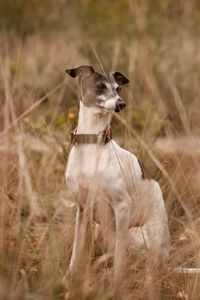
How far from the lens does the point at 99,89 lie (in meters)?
4.23

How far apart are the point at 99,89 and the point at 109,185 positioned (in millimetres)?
546

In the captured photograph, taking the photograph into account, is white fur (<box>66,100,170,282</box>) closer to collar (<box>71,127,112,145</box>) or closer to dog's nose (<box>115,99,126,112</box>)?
collar (<box>71,127,112,145</box>)

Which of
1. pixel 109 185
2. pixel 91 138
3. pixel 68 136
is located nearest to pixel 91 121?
pixel 91 138

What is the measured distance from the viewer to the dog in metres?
4.03

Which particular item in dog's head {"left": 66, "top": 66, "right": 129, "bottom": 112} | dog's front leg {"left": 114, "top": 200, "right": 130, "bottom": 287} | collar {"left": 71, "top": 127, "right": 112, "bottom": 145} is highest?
dog's head {"left": 66, "top": 66, "right": 129, "bottom": 112}

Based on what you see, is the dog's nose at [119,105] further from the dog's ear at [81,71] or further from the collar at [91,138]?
the dog's ear at [81,71]

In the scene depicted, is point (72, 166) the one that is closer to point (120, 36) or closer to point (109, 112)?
point (109, 112)

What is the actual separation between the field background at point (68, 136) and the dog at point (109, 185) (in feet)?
0.40

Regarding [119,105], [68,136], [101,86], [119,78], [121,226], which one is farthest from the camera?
[68,136]

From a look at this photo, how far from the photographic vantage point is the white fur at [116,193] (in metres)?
4.03

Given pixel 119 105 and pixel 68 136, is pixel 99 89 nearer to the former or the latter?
pixel 119 105

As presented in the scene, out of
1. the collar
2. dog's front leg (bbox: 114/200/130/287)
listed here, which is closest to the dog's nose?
the collar

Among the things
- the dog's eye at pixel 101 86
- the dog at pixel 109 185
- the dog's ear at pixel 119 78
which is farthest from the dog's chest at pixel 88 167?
the dog's ear at pixel 119 78

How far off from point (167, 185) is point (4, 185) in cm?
128
